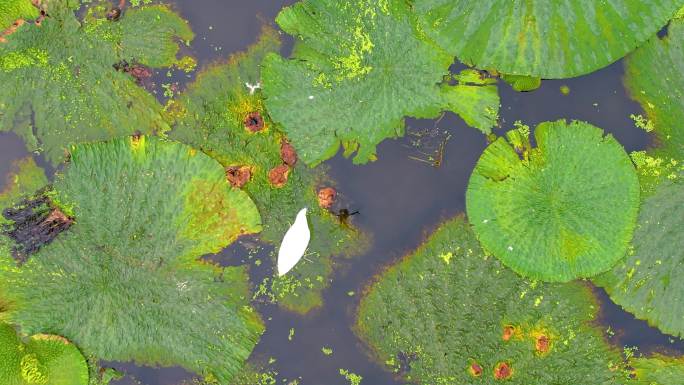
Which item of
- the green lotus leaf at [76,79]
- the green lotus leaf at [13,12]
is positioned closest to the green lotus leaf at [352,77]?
the green lotus leaf at [76,79]

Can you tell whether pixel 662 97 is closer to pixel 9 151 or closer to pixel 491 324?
pixel 491 324

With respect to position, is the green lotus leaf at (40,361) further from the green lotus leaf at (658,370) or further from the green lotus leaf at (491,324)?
the green lotus leaf at (658,370)

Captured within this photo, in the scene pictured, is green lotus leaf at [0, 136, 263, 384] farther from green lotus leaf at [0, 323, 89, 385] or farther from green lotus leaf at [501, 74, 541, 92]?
green lotus leaf at [501, 74, 541, 92]

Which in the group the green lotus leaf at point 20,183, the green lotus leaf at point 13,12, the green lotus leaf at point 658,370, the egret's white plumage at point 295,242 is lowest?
the green lotus leaf at point 658,370

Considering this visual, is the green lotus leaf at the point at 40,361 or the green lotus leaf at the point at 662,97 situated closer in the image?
the green lotus leaf at the point at 662,97

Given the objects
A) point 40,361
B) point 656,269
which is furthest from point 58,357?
point 656,269

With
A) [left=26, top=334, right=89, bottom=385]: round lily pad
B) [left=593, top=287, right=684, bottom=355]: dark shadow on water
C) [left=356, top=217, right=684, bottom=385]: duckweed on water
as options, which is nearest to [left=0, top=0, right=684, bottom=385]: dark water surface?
[left=593, top=287, right=684, bottom=355]: dark shadow on water
